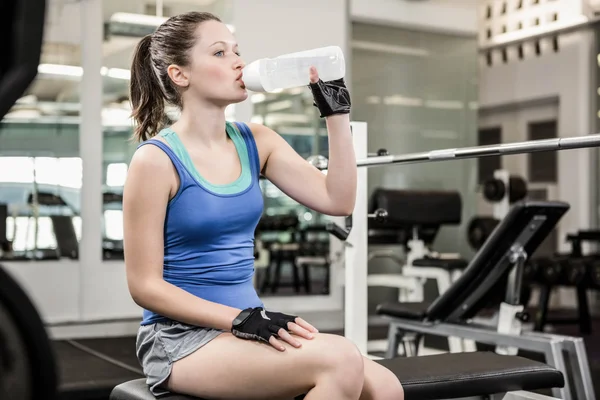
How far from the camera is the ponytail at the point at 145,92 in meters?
1.62

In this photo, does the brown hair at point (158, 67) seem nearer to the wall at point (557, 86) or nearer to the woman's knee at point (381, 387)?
the woman's knee at point (381, 387)

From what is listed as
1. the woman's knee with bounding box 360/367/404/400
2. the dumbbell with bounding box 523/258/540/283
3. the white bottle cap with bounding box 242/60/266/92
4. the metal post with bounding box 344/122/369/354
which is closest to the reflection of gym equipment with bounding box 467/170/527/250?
the dumbbell with bounding box 523/258/540/283

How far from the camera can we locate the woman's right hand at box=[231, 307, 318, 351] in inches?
52.7

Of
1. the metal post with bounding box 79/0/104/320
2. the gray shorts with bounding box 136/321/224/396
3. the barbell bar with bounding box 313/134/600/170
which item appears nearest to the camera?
the gray shorts with bounding box 136/321/224/396

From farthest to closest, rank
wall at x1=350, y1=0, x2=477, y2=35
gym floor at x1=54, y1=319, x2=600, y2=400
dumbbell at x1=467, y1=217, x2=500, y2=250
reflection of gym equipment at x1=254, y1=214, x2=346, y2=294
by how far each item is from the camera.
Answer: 1. wall at x1=350, y1=0, x2=477, y2=35
2. reflection of gym equipment at x1=254, y1=214, x2=346, y2=294
3. dumbbell at x1=467, y1=217, x2=500, y2=250
4. gym floor at x1=54, y1=319, x2=600, y2=400

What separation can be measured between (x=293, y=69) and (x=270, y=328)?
507 mm

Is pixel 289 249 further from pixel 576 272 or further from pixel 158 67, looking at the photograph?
pixel 158 67

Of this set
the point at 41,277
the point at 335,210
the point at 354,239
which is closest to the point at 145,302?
the point at 335,210

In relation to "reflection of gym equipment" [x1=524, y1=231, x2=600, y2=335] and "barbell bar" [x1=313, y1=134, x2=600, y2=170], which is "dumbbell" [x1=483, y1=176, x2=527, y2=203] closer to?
"reflection of gym equipment" [x1=524, y1=231, x2=600, y2=335]

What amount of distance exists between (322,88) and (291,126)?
4.64 meters

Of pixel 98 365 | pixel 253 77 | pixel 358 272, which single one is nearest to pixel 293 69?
pixel 253 77

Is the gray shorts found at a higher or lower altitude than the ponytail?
lower

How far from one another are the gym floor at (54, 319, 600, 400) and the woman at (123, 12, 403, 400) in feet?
3.65

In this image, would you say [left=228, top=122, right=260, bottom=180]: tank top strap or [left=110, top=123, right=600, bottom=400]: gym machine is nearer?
[left=228, top=122, right=260, bottom=180]: tank top strap
